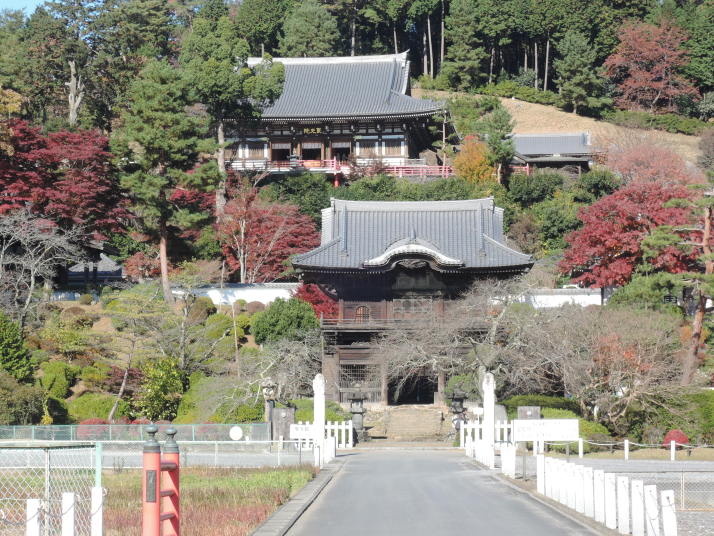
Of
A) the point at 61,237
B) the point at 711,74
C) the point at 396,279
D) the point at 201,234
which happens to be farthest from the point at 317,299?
the point at 711,74

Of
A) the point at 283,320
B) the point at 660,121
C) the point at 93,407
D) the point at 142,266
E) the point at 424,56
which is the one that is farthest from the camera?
the point at 424,56

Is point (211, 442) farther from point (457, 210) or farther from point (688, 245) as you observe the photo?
point (457, 210)

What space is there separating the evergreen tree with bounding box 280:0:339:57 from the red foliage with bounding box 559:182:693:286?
39145 millimetres

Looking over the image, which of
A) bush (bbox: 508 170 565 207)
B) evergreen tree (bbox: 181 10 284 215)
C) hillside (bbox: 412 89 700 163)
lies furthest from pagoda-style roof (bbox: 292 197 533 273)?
hillside (bbox: 412 89 700 163)

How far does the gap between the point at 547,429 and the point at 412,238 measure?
22350mm

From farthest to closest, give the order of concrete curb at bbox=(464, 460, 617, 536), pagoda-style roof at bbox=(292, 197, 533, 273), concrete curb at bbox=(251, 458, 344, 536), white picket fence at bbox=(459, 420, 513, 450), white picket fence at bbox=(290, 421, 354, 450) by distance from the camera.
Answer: pagoda-style roof at bbox=(292, 197, 533, 273) → white picket fence at bbox=(459, 420, 513, 450) → white picket fence at bbox=(290, 421, 354, 450) → concrete curb at bbox=(464, 460, 617, 536) → concrete curb at bbox=(251, 458, 344, 536)

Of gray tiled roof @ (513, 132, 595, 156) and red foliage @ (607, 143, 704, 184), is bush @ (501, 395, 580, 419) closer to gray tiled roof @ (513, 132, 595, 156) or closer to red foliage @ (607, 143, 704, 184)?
red foliage @ (607, 143, 704, 184)

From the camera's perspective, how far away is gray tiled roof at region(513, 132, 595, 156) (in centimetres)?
6594

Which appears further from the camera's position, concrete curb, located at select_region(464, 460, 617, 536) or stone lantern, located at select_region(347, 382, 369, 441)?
stone lantern, located at select_region(347, 382, 369, 441)

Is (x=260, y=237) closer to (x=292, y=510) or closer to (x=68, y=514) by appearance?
(x=292, y=510)

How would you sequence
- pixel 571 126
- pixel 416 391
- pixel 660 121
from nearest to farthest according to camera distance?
1. pixel 416 391
2. pixel 660 121
3. pixel 571 126

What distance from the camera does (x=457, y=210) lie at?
47750 mm

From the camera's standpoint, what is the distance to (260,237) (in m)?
48.8

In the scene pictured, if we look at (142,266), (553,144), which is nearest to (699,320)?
(142,266)
